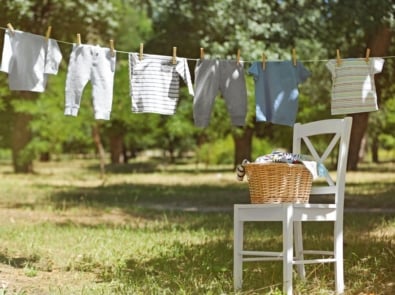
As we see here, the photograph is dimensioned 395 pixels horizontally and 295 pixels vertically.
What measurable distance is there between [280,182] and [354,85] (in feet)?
7.37

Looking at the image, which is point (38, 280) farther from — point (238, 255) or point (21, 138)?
point (21, 138)

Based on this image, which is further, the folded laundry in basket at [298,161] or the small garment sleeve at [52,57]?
the small garment sleeve at [52,57]

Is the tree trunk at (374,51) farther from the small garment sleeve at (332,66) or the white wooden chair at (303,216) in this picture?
the white wooden chair at (303,216)

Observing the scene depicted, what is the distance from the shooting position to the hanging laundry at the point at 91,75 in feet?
24.2

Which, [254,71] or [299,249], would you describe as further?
[254,71]

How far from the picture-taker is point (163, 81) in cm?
764

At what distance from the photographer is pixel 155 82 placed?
7.60 metres

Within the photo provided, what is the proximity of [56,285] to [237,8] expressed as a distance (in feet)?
29.0

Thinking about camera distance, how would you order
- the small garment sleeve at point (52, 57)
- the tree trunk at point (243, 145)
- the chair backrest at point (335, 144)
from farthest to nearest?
1. the tree trunk at point (243, 145)
2. the small garment sleeve at point (52, 57)
3. the chair backrest at point (335, 144)

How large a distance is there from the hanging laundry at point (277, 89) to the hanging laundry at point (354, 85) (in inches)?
19.0

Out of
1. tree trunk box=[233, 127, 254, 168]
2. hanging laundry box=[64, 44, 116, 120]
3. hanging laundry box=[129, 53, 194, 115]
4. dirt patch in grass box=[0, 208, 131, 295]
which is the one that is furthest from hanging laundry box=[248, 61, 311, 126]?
tree trunk box=[233, 127, 254, 168]

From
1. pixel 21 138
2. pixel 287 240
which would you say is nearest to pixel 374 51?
pixel 287 240

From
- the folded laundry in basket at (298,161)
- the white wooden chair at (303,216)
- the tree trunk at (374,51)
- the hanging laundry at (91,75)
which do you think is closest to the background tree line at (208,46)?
the tree trunk at (374,51)

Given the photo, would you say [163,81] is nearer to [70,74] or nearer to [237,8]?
[70,74]
